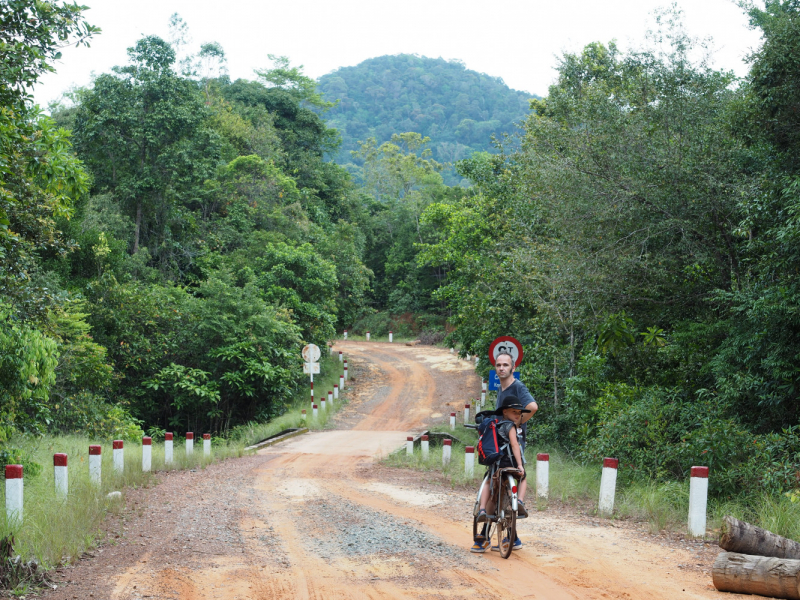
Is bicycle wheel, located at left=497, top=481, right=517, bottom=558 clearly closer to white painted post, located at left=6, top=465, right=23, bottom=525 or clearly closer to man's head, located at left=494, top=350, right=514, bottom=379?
man's head, located at left=494, top=350, right=514, bottom=379

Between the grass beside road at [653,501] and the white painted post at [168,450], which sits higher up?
the grass beside road at [653,501]

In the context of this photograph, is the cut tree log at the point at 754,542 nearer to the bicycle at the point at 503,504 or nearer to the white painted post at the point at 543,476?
the bicycle at the point at 503,504

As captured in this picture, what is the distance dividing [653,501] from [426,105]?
16701cm

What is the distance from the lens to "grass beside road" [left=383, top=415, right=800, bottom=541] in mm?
7801

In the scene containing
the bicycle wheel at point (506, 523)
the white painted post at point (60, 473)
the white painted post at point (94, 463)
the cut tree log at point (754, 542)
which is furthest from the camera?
the white painted post at point (94, 463)

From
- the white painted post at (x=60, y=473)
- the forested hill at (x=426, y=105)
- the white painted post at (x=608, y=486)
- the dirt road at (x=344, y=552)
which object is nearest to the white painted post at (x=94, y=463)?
the dirt road at (x=344, y=552)

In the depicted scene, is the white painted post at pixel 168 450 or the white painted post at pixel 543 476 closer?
the white painted post at pixel 543 476

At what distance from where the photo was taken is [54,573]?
5.99 metres

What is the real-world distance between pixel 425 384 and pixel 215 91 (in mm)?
31336

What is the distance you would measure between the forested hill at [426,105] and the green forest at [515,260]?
9429 centimetres

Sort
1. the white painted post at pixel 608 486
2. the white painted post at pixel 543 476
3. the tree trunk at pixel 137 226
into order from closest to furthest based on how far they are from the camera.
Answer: the white painted post at pixel 608 486, the white painted post at pixel 543 476, the tree trunk at pixel 137 226

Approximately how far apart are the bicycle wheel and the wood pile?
1.68 m

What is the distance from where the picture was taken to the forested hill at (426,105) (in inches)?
5659

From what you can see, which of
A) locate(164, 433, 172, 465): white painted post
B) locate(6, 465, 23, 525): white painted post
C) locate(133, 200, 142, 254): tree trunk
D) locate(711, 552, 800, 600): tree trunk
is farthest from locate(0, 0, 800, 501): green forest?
locate(711, 552, 800, 600): tree trunk
